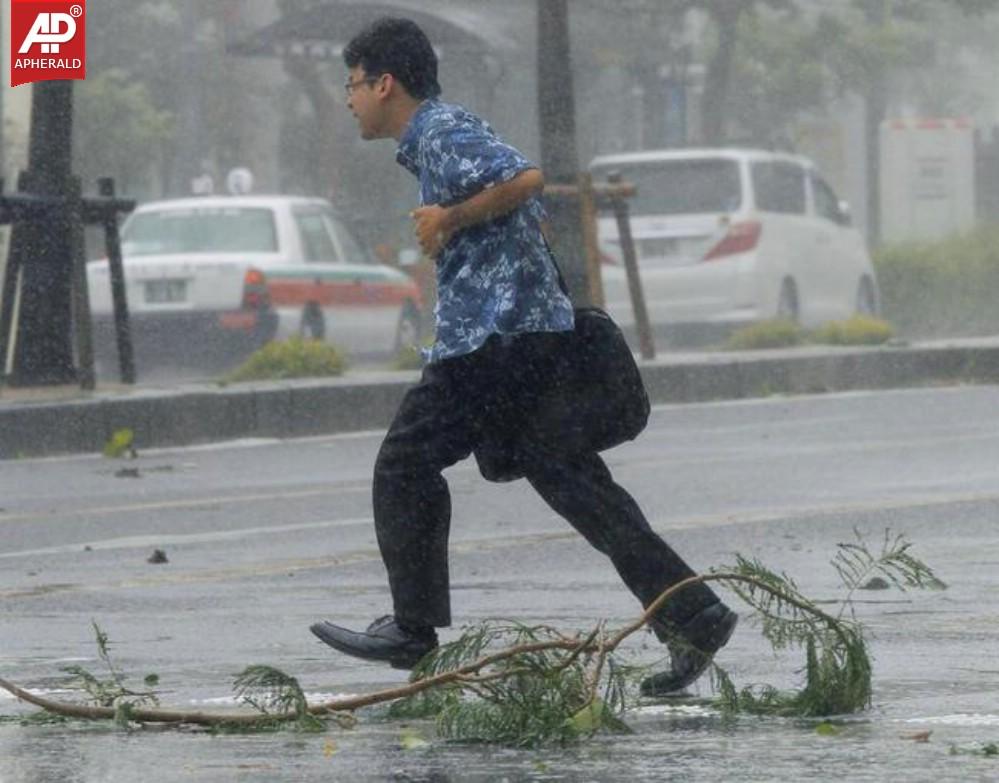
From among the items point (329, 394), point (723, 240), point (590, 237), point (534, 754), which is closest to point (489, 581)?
point (534, 754)

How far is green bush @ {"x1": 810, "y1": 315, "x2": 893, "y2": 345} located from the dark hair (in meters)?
15.5

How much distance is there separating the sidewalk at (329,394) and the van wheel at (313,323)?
3008 mm

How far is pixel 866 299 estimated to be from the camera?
27.6 metres

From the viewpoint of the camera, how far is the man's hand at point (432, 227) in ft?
20.1

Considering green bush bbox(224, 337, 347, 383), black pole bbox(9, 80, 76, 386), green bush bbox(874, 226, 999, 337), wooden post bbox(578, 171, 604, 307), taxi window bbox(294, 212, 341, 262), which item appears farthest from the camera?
green bush bbox(874, 226, 999, 337)

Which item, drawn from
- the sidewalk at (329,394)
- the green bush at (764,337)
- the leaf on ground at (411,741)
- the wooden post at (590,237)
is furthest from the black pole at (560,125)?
the leaf on ground at (411,741)

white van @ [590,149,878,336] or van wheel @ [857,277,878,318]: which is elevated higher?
white van @ [590,149,878,336]

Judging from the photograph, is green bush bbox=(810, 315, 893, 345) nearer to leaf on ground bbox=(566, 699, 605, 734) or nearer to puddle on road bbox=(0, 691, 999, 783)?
A: puddle on road bbox=(0, 691, 999, 783)

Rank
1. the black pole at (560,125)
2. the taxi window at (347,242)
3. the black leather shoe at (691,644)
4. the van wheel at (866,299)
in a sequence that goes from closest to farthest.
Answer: the black leather shoe at (691,644) < the black pole at (560,125) < the taxi window at (347,242) < the van wheel at (866,299)

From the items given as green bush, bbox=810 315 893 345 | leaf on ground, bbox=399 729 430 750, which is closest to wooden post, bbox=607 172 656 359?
green bush, bbox=810 315 893 345

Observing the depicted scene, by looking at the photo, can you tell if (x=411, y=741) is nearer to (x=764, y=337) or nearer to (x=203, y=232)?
(x=764, y=337)

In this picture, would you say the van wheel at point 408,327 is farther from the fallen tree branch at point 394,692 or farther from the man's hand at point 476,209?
the fallen tree branch at point 394,692

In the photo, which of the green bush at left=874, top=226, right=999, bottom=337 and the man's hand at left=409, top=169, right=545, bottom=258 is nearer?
the man's hand at left=409, top=169, right=545, bottom=258

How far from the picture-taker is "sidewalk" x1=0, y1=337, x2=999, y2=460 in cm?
1530
